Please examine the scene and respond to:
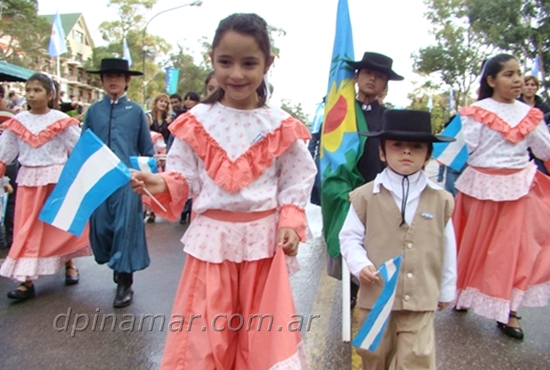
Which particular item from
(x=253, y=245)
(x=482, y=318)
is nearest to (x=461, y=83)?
(x=482, y=318)

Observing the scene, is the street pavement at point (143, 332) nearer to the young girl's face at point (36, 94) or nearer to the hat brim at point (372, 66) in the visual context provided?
the young girl's face at point (36, 94)

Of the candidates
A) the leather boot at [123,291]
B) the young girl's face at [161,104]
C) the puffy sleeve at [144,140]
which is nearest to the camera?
the leather boot at [123,291]

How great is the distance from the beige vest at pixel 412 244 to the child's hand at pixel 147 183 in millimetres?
1031

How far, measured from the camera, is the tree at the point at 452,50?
1243 inches

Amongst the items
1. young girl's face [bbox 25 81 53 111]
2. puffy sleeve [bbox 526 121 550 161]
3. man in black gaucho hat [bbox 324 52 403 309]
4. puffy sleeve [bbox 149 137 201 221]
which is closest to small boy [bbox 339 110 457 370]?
puffy sleeve [bbox 149 137 201 221]

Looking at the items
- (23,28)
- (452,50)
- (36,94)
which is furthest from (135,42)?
(36,94)

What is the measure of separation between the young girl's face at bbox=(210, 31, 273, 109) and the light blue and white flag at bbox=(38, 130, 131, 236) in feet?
2.04

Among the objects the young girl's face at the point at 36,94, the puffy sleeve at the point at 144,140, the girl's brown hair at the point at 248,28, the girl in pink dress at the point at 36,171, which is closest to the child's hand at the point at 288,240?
the girl's brown hair at the point at 248,28

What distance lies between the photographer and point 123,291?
14.6ft

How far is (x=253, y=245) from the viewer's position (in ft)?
8.14

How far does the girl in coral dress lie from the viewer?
3801mm

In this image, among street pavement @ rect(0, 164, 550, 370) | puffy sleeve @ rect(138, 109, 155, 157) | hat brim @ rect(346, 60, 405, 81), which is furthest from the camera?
puffy sleeve @ rect(138, 109, 155, 157)

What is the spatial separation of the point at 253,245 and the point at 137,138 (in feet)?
8.37

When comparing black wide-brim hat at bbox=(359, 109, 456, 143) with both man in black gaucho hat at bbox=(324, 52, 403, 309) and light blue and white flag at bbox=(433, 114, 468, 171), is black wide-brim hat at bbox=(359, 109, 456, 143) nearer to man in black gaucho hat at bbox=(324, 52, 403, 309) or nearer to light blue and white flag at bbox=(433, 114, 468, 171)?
man in black gaucho hat at bbox=(324, 52, 403, 309)
